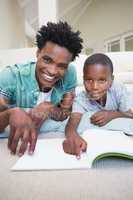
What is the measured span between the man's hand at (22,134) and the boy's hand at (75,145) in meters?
0.07

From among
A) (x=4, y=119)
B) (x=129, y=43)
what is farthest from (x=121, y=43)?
(x=4, y=119)

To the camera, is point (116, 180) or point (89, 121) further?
point (89, 121)

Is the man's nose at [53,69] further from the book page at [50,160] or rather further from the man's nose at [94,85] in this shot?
the book page at [50,160]

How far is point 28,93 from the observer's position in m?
1.03

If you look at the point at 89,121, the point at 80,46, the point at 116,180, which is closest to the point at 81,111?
the point at 89,121

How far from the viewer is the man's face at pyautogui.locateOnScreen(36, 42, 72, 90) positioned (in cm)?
95

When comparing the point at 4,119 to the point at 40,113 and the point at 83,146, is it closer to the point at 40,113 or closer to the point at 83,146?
the point at 40,113

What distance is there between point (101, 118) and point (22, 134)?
42cm

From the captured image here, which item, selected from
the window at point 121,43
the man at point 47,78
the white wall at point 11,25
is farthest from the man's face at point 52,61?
the window at point 121,43

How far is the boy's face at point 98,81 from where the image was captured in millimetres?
1156

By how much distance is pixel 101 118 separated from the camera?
3.26ft

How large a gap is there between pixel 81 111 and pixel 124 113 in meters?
0.17

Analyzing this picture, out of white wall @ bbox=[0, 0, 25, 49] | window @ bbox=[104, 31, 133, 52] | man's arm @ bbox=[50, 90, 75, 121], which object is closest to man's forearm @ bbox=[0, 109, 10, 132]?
man's arm @ bbox=[50, 90, 75, 121]

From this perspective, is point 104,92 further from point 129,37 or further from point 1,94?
point 129,37
